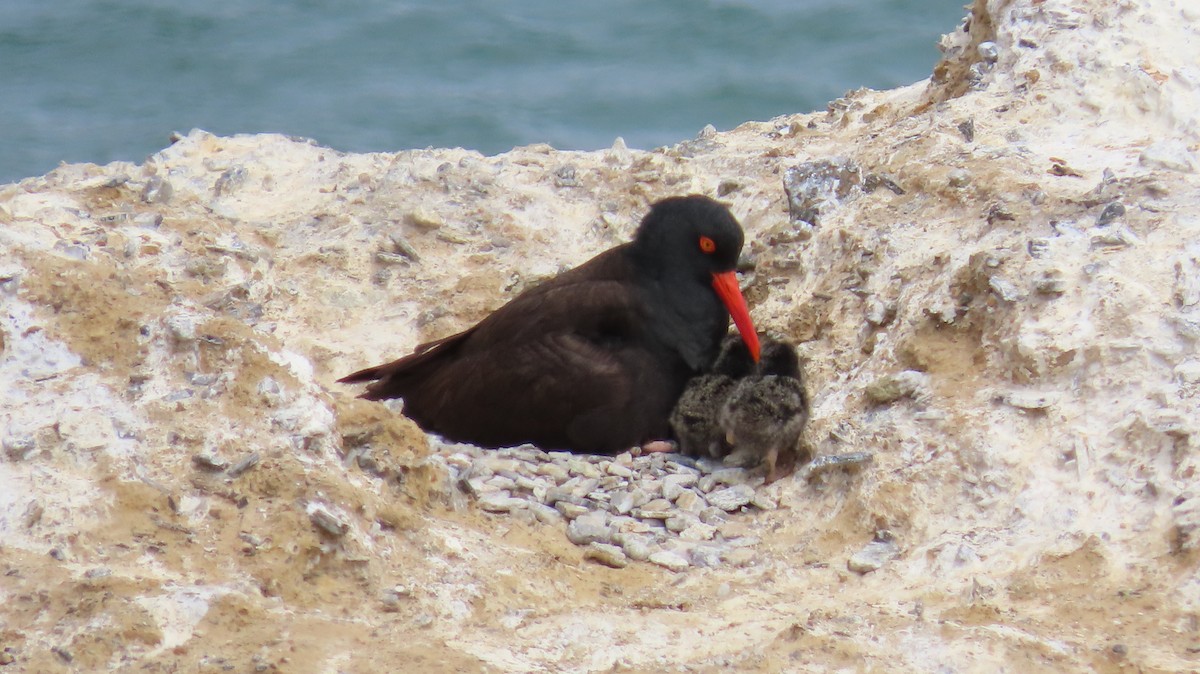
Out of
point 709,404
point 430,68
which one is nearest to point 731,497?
point 709,404

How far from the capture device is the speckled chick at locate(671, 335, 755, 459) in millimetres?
6762

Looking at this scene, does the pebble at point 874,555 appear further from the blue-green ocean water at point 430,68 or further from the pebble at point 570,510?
the blue-green ocean water at point 430,68

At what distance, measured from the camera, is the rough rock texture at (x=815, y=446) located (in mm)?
4527

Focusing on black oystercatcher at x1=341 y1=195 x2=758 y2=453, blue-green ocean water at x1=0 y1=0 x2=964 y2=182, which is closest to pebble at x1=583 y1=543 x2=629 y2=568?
black oystercatcher at x1=341 y1=195 x2=758 y2=453

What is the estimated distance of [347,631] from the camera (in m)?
4.50

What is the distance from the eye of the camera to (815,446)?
601cm

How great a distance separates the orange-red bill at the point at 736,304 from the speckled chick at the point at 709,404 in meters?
0.07

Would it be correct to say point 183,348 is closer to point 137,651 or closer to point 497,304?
point 137,651

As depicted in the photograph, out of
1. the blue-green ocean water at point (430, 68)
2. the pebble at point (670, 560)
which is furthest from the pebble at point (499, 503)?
the blue-green ocean water at point (430, 68)

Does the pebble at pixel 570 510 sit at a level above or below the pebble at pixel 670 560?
above

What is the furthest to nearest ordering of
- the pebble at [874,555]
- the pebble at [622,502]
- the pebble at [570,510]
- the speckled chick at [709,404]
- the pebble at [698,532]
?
1. the speckled chick at [709,404]
2. the pebble at [622,502]
3. the pebble at [570,510]
4. the pebble at [698,532]
5. the pebble at [874,555]

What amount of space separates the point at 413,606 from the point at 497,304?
3.72m

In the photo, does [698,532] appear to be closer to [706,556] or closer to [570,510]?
[706,556]

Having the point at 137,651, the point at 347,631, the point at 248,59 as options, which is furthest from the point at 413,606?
the point at 248,59
